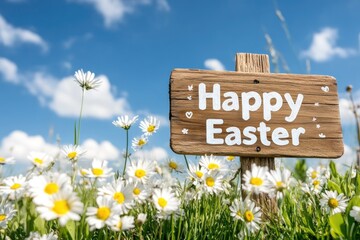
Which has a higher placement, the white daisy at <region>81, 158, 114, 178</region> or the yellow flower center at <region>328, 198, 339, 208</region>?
the white daisy at <region>81, 158, 114, 178</region>

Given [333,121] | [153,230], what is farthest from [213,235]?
[333,121]

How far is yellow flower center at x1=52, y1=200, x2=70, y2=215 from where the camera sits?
1354 mm

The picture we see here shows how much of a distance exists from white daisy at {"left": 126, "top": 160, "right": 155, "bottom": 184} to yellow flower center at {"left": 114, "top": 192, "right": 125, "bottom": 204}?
16cm

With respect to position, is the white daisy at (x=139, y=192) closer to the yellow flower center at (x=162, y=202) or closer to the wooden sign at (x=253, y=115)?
the yellow flower center at (x=162, y=202)

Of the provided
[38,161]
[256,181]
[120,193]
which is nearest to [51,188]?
[120,193]

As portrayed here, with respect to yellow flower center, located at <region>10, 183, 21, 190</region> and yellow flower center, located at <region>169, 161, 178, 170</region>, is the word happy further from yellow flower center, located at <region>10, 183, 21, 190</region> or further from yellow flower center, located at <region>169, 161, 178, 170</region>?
yellow flower center, located at <region>10, 183, 21, 190</region>

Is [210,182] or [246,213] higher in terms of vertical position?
[210,182]

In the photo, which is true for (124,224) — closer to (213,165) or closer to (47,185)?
(47,185)

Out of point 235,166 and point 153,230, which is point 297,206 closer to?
point 235,166

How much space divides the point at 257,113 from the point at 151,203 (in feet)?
2.98

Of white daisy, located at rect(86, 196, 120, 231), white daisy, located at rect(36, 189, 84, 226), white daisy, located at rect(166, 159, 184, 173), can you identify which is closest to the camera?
white daisy, located at rect(36, 189, 84, 226)

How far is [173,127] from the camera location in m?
2.60

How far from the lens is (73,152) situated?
2014 millimetres

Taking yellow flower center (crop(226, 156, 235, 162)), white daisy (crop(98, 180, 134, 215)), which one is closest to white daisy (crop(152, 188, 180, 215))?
white daisy (crop(98, 180, 134, 215))
